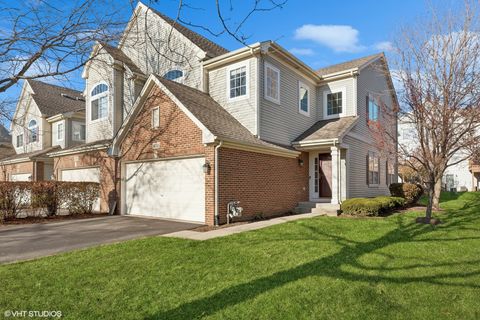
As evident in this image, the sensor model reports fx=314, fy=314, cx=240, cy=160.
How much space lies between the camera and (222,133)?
10.8 metres

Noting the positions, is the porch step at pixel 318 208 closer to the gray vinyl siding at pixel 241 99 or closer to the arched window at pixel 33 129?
the gray vinyl siding at pixel 241 99

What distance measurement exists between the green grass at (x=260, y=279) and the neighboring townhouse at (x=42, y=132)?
57.6 ft

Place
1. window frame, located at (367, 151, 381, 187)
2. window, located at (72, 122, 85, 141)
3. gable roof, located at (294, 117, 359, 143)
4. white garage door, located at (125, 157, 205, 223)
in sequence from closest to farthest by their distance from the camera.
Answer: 1. white garage door, located at (125, 157, 205, 223)
2. gable roof, located at (294, 117, 359, 143)
3. window frame, located at (367, 151, 381, 187)
4. window, located at (72, 122, 85, 141)

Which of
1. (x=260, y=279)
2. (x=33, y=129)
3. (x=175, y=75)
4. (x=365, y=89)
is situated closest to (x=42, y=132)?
(x=33, y=129)

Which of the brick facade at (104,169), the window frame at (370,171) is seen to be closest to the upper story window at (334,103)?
the window frame at (370,171)

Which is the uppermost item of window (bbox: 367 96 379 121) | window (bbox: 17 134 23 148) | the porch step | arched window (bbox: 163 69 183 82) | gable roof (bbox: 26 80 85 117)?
gable roof (bbox: 26 80 85 117)

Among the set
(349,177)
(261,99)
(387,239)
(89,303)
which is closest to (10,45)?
(89,303)

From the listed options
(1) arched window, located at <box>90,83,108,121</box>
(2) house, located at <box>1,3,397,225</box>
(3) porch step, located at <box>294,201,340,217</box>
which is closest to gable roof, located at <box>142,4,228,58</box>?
(2) house, located at <box>1,3,397,225</box>

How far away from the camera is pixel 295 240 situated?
771 cm

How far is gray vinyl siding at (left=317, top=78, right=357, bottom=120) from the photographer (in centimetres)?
1584

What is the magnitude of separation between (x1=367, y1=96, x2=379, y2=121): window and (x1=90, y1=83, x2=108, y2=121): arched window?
1434 cm

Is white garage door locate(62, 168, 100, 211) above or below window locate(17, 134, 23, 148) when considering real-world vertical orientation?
below

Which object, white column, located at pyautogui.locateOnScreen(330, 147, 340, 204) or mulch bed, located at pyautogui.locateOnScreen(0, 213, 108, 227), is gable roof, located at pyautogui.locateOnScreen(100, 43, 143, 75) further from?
white column, located at pyautogui.locateOnScreen(330, 147, 340, 204)

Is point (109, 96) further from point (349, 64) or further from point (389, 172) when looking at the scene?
point (389, 172)
